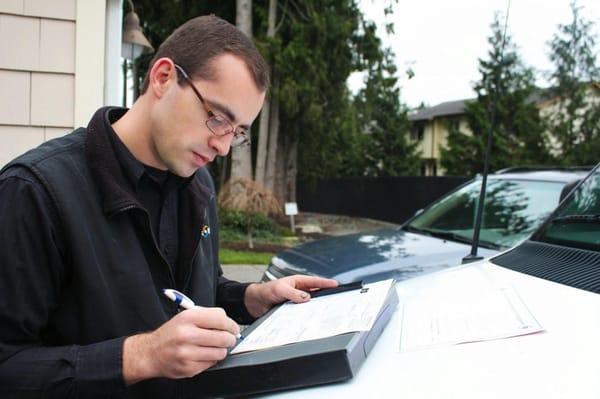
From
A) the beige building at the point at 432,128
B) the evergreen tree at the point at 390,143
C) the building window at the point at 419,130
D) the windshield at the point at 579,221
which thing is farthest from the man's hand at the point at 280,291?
the building window at the point at 419,130

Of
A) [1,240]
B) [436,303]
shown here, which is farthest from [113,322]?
[436,303]

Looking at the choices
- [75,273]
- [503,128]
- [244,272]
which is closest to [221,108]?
[75,273]

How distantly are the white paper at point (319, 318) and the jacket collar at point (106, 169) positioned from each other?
458mm

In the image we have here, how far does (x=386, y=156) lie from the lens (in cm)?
4031

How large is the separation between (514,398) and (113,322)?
3.00 feet

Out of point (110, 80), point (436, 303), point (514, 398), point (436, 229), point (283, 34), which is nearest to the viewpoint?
point (514, 398)

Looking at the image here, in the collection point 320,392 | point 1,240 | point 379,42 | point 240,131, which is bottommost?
point 320,392

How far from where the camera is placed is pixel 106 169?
4.86 feet

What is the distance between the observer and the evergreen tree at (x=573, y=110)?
982 inches

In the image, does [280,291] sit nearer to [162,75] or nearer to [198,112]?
[198,112]

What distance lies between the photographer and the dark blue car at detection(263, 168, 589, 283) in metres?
4.13

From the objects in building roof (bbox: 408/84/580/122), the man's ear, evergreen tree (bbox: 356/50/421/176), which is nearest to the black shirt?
the man's ear

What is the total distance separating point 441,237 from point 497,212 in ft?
1.88

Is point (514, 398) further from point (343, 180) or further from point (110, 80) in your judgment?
point (343, 180)
